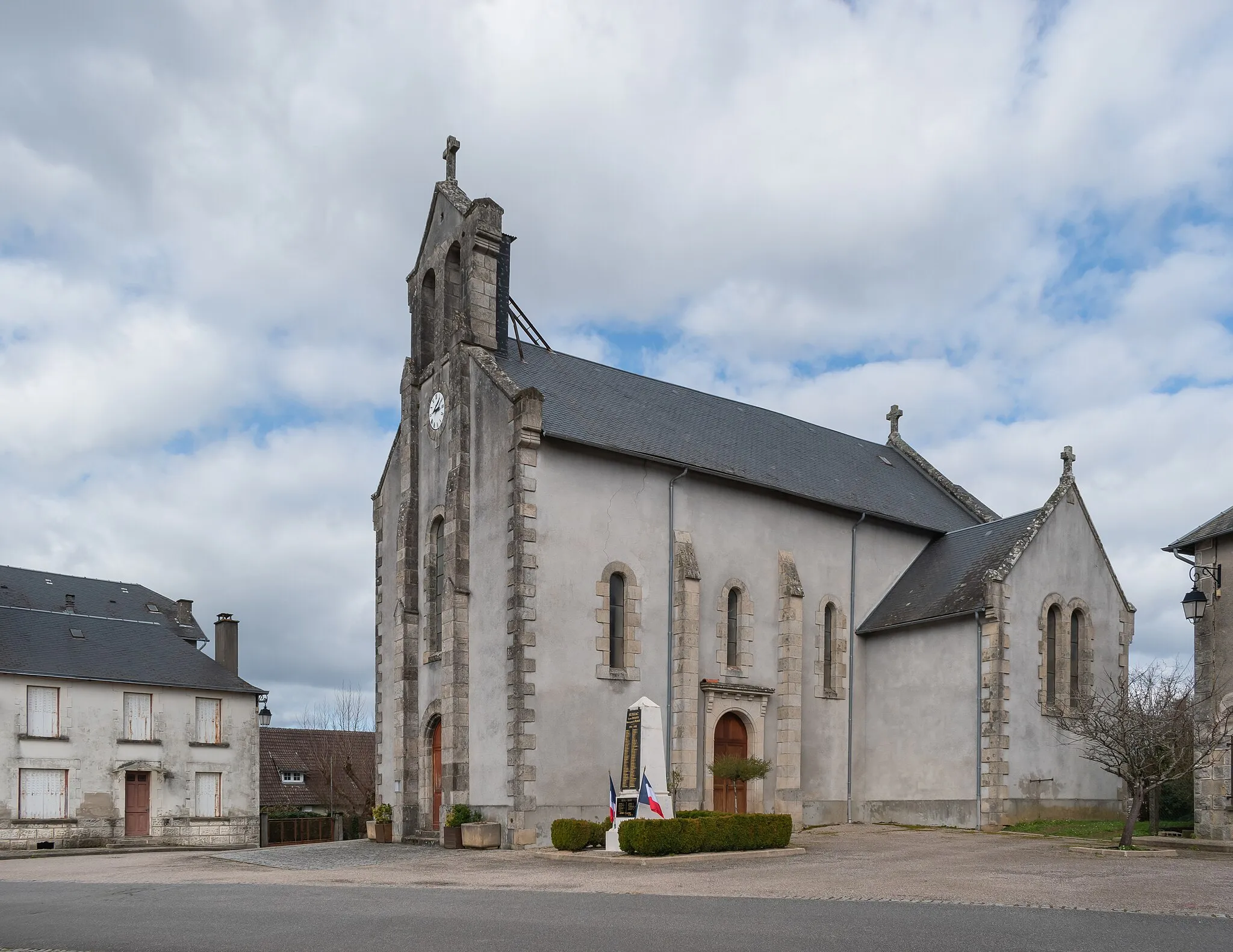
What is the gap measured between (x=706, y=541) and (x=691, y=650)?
2743 mm

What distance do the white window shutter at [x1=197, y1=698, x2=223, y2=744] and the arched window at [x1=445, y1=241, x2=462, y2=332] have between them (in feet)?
60.9

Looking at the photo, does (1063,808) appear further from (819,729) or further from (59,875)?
(59,875)

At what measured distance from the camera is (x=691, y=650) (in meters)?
24.8

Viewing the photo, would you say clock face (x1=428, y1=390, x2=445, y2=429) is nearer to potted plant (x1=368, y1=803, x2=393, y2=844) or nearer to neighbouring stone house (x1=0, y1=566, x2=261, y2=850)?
potted plant (x1=368, y1=803, x2=393, y2=844)

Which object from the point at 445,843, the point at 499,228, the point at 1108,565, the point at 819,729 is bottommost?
the point at 445,843

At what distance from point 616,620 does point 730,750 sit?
4218mm

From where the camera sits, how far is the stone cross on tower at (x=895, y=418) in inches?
1517

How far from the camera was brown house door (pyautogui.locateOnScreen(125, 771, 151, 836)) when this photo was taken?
35938 mm

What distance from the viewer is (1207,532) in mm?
22875

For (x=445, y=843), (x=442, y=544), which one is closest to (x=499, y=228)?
(x=442, y=544)

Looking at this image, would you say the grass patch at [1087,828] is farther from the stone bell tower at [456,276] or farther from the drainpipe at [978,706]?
the stone bell tower at [456,276]

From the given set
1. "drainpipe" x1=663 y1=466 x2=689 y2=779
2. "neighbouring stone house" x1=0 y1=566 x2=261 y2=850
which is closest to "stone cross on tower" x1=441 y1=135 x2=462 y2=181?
"drainpipe" x1=663 y1=466 x2=689 y2=779

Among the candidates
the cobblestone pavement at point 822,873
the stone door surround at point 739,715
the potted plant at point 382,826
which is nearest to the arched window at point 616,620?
the stone door surround at point 739,715

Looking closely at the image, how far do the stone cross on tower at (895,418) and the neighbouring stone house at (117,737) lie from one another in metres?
23.8
